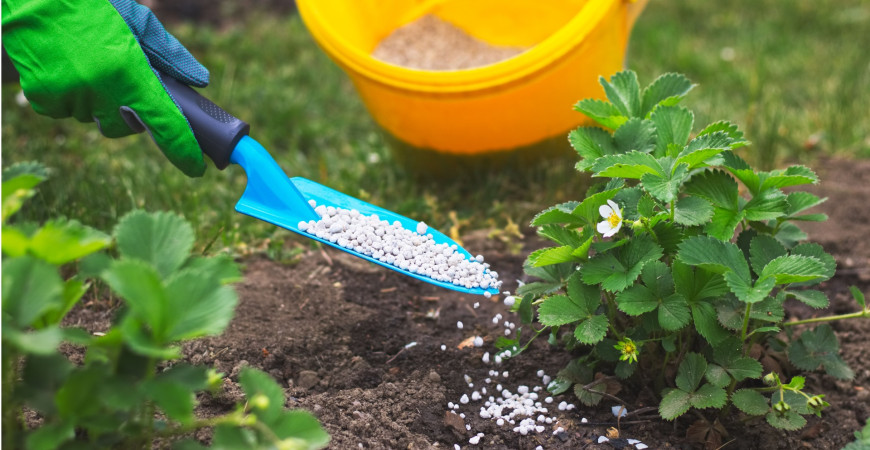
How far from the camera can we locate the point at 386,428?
127 centimetres

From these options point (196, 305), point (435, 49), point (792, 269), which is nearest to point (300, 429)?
point (196, 305)

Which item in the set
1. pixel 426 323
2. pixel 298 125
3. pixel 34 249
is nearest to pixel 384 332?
pixel 426 323

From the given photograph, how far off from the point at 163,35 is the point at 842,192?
1696mm

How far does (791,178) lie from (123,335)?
97 centimetres

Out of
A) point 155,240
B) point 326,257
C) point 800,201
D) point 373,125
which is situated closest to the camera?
point 155,240

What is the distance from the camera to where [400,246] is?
1.47 m

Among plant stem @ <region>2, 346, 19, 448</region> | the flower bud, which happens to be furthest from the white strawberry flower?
plant stem @ <region>2, 346, 19, 448</region>

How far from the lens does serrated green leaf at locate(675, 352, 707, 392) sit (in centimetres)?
122

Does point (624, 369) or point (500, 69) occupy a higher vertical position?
point (500, 69)

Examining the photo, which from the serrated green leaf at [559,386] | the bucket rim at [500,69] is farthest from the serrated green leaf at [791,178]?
the bucket rim at [500,69]

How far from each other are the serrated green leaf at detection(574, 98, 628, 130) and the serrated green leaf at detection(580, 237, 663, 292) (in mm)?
242

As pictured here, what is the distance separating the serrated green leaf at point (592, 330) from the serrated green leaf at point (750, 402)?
24 centimetres

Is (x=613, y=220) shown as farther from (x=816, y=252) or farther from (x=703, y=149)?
(x=816, y=252)

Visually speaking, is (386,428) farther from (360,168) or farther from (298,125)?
(298,125)
